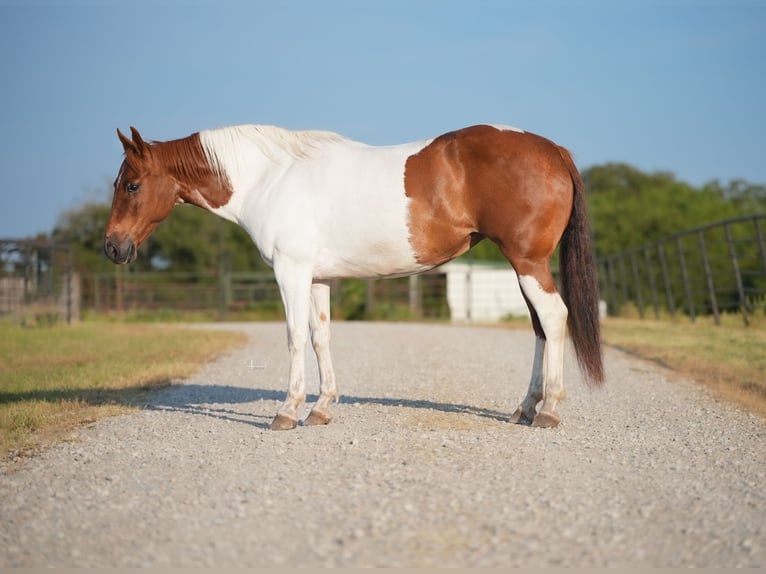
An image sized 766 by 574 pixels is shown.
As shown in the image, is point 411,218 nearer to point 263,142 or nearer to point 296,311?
point 296,311

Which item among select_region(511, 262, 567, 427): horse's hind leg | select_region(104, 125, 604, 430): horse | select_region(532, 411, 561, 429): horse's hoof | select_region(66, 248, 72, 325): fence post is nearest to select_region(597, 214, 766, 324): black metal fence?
select_region(104, 125, 604, 430): horse

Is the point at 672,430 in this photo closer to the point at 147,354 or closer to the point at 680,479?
the point at 680,479

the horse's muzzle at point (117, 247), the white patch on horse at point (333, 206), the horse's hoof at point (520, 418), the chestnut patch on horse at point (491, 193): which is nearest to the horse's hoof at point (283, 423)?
the white patch on horse at point (333, 206)

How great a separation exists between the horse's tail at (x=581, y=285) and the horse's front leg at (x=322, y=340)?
188 cm

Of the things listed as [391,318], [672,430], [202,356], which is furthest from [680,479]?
[391,318]

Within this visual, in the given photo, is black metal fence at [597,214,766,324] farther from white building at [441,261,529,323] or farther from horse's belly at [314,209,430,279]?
horse's belly at [314,209,430,279]

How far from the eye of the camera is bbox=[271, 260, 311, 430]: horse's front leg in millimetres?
6539

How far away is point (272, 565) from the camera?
321cm

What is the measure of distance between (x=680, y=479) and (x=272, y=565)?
2.38 metres

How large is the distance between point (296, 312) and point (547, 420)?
198cm

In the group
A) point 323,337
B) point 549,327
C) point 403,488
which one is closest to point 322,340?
point 323,337

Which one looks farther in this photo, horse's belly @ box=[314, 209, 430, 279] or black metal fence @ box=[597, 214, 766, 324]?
black metal fence @ box=[597, 214, 766, 324]

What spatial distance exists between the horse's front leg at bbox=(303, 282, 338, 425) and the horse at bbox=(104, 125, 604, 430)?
0.04 feet

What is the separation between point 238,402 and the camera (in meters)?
8.24
